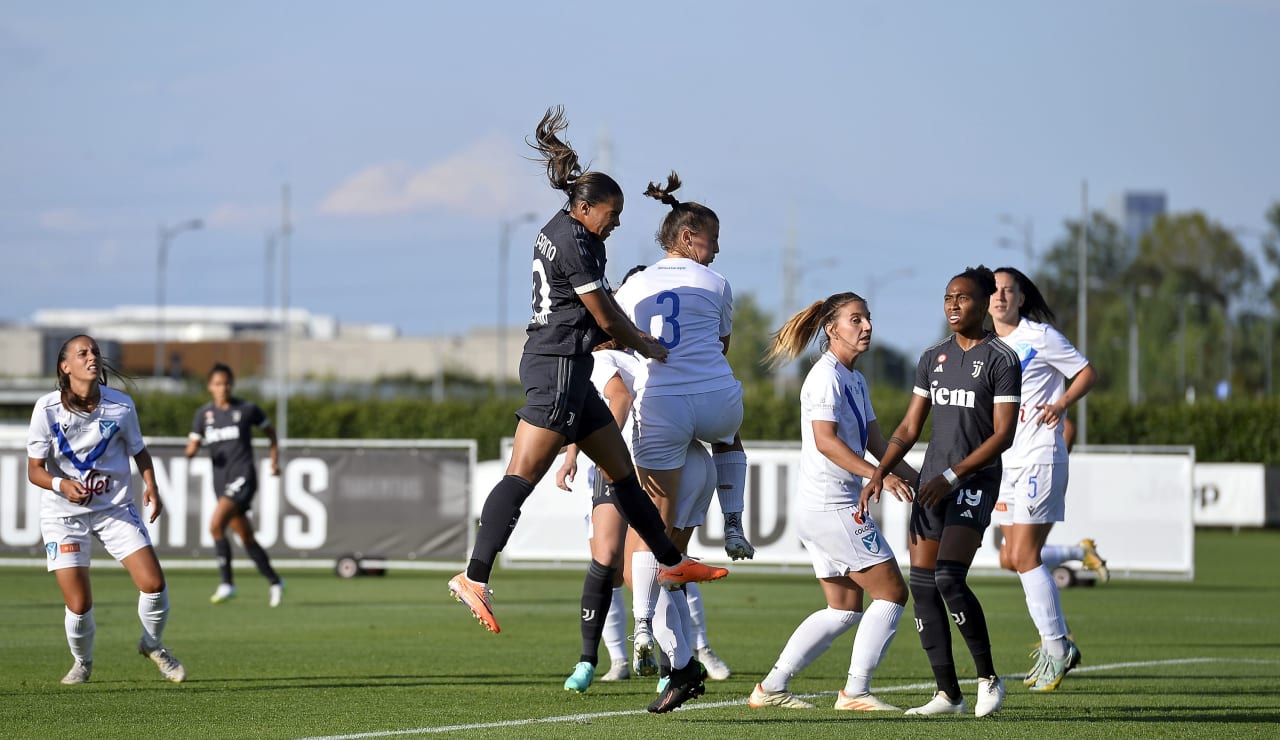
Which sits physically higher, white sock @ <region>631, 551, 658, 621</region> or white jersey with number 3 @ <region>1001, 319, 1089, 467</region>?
white jersey with number 3 @ <region>1001, 319, 1089, 467</region>

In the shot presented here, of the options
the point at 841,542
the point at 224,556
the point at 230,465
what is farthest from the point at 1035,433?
the point at 230,465

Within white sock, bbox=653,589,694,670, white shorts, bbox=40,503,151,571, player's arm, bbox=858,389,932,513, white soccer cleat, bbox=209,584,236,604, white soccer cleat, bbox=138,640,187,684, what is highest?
player's arm, bbox=858,389,932,513

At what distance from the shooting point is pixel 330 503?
20.1m

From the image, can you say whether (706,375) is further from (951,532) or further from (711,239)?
(951,532)

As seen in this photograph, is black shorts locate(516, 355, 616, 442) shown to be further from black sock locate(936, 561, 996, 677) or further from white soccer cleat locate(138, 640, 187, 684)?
white soccer cleat locate(138, 640, 187, 684)

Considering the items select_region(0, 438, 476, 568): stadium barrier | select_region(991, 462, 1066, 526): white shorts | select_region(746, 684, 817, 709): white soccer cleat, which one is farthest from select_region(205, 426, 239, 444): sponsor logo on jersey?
select_region(746, 684, 817, 709): white soccer cleat

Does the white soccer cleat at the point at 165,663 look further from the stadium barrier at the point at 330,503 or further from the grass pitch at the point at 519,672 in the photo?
the stadium barrier at the point at 330,503

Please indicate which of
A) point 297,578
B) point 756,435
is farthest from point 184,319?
point 297,578

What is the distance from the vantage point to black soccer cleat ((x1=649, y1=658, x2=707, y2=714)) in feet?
23.7

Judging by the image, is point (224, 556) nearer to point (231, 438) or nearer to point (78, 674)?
point (231, 438)

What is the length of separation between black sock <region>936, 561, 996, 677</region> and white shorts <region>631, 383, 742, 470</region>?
124 centimetres

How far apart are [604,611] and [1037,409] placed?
126 inches

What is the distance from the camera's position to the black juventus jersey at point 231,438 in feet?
53.7

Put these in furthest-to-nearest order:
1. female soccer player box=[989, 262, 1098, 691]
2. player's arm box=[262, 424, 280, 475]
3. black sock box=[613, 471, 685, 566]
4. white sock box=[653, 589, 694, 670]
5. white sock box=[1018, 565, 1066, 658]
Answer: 1. player's arm box=[262, 424, 280, 475]
2. female soccer player box=[989, 262, 1098, 691]
3. white sock box=[1018, 565, 1066, 658]
4. white sock box=[653, 589, 694, 670]
5. black sock box=[613, 471, 685, 566]
